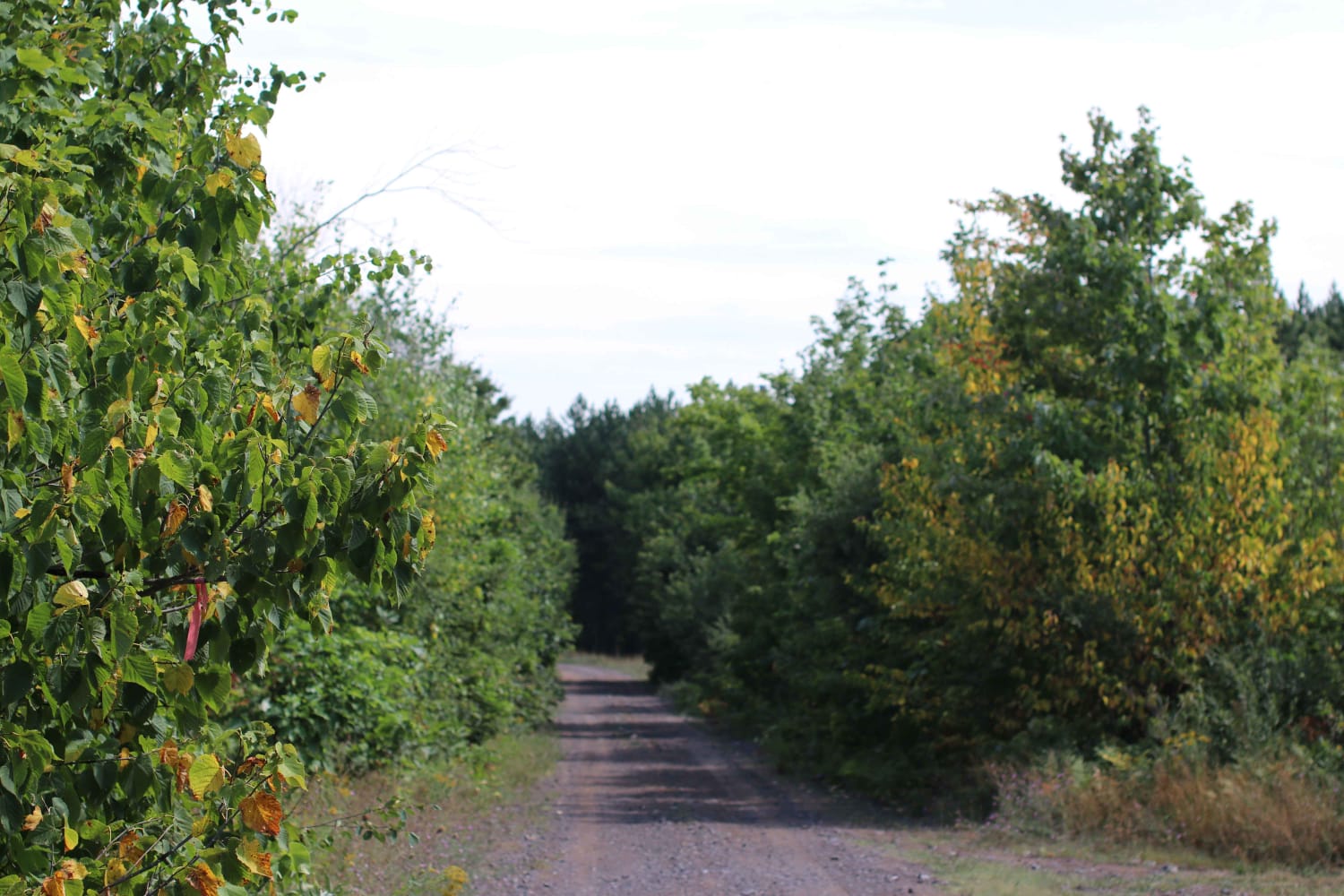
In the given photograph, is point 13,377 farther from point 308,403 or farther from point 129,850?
point 129,850

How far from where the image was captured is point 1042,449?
50.1ft

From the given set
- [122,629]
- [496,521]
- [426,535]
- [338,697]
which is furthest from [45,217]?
[496,521]

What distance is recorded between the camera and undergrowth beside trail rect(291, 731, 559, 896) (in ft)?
27.7

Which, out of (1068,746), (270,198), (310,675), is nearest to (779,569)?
(1068,746)

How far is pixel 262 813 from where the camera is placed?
368 centimetres

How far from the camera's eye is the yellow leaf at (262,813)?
12.0 feet

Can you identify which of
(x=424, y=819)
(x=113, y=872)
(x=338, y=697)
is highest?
(x=113, y=872)

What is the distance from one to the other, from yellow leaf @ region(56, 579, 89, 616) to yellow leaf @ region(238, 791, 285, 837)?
0.75 m

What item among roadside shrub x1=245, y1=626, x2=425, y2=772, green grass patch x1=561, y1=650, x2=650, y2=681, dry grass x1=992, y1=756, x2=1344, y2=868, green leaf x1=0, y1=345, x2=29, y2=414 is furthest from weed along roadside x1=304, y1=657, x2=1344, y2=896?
green grass patch x1=561, y1=650, x2=650, y2=681

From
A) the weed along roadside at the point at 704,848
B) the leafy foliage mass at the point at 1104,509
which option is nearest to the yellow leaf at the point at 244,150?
the weed along roadside at the point at 704,848

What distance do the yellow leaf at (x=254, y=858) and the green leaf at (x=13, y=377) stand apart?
54.0 inches

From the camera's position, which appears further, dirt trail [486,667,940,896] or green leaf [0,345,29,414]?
dirt trail [486,667,940,896]

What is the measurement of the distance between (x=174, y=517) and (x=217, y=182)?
1.18 metres

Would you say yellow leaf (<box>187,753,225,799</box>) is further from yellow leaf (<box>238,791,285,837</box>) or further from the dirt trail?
the dirt trail
